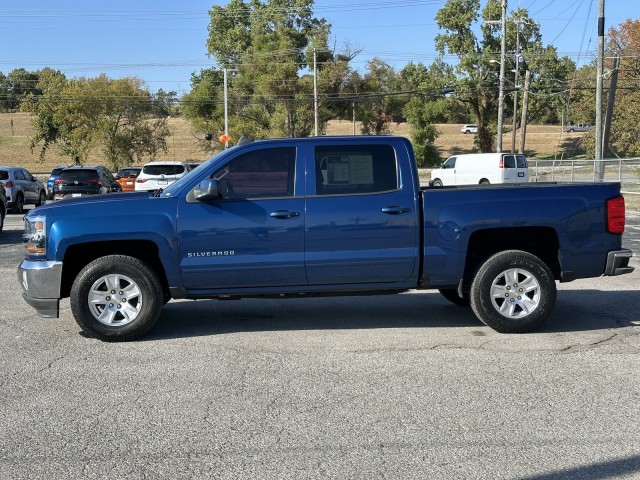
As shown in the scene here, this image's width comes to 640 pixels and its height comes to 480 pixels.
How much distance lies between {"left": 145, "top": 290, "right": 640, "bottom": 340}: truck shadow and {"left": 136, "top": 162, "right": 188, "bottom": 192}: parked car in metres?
16.8

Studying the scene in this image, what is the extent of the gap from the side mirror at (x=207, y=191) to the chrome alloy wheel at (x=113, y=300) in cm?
106

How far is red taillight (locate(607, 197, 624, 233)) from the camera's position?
7.42m

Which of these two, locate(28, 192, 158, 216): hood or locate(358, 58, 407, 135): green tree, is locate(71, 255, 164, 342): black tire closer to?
locate(28, 192, 158, 216): hood

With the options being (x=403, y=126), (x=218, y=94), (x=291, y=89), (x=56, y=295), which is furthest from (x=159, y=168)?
(x=403, y=126)

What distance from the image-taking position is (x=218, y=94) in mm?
67812

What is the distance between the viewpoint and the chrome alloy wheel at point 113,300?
7.05 meters

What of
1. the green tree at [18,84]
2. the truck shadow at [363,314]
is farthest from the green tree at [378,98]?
the truck shadow at [363,314]

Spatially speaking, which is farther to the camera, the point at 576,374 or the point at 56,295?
the point at 56,295

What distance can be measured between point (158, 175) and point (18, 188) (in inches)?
182

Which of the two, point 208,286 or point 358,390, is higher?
point 208,286

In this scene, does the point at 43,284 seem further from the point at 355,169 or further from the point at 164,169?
the point at 164,169

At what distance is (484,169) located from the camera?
3638cm

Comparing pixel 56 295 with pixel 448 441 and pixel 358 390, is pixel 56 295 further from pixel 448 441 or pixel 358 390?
pixel 448 441

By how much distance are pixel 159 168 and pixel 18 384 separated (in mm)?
21315
